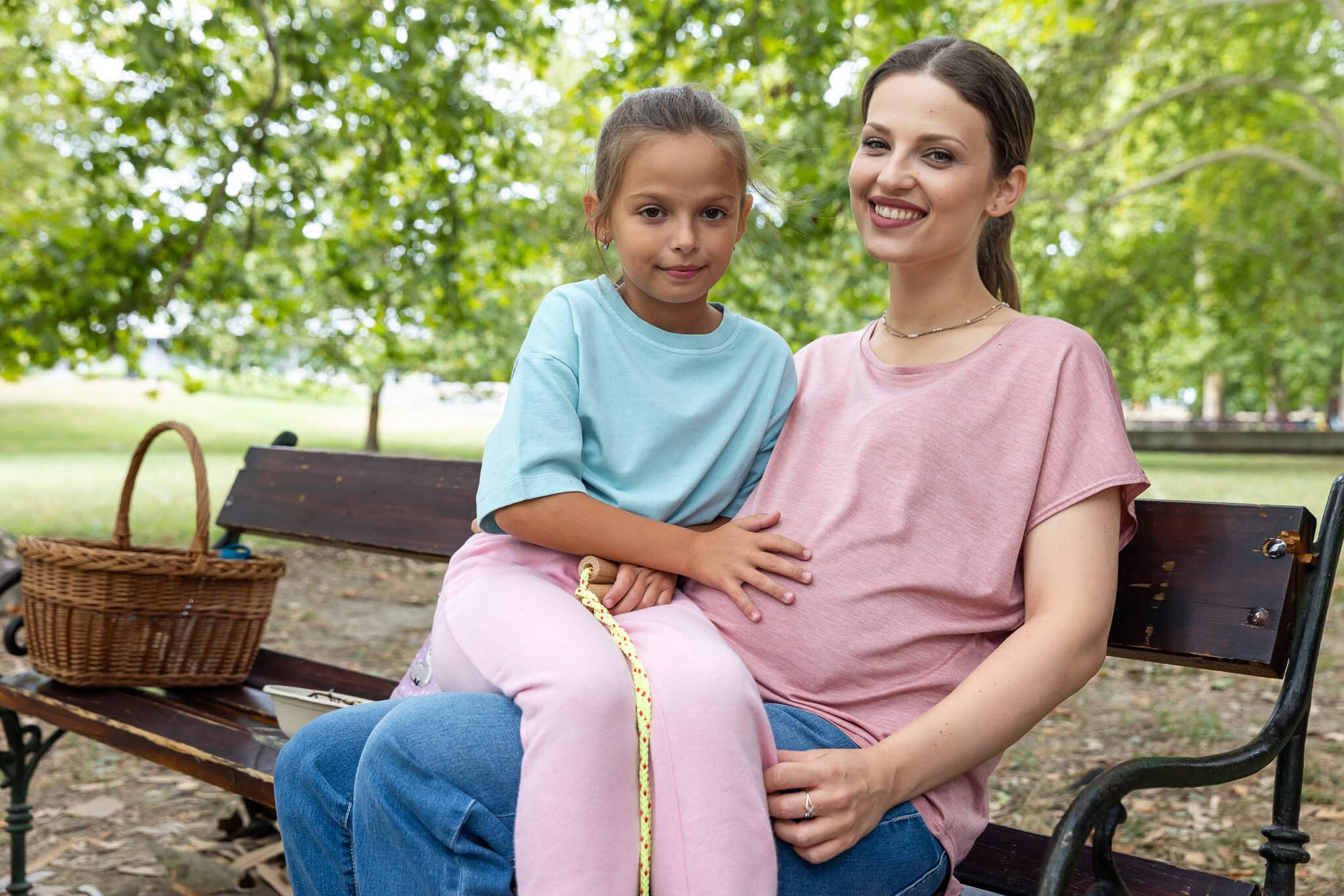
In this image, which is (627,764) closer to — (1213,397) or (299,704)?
(299,704)

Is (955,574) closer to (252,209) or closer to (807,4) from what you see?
(807,4)

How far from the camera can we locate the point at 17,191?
17891 millimetres

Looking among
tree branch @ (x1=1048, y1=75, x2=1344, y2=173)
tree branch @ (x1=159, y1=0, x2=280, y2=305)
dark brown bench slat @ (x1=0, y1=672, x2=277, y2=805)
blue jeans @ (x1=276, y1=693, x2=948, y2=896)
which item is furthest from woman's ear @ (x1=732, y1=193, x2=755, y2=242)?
tree branch @ (x1=1048, y1=75, x2=1344, y2=173)

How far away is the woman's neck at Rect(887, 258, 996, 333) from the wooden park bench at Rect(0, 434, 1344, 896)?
0.52 metres

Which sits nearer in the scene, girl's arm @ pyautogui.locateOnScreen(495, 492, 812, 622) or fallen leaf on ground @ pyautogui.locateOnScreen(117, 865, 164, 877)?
girl's arm @ pyautogui.locateOnScreen(495, 492, 812, 622)

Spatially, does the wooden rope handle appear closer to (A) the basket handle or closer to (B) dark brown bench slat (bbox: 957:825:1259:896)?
(B) dark brown bench slat (bbox: 957:825:1259:896)

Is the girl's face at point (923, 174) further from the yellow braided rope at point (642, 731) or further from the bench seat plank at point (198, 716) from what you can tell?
the bench seat plank at point (198, 716)

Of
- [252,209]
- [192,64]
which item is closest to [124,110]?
[192,64]

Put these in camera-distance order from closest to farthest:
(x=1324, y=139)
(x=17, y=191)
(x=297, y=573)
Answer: (x=297, y=573) → (x=1324, y=139) → (x=17, y=191)

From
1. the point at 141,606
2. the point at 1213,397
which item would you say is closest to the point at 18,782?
the point at 141,606

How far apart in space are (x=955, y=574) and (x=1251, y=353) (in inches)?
1323

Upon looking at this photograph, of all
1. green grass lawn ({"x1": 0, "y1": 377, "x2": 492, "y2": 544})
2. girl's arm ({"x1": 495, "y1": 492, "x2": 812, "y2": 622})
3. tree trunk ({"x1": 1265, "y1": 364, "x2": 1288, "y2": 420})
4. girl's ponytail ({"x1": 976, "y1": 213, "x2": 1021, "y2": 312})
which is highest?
tree trunk ({"x1": 1265, "y1": 364, "x2": 1288, "y2": 420})

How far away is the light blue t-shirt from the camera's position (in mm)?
1877

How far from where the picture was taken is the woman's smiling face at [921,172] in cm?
192
